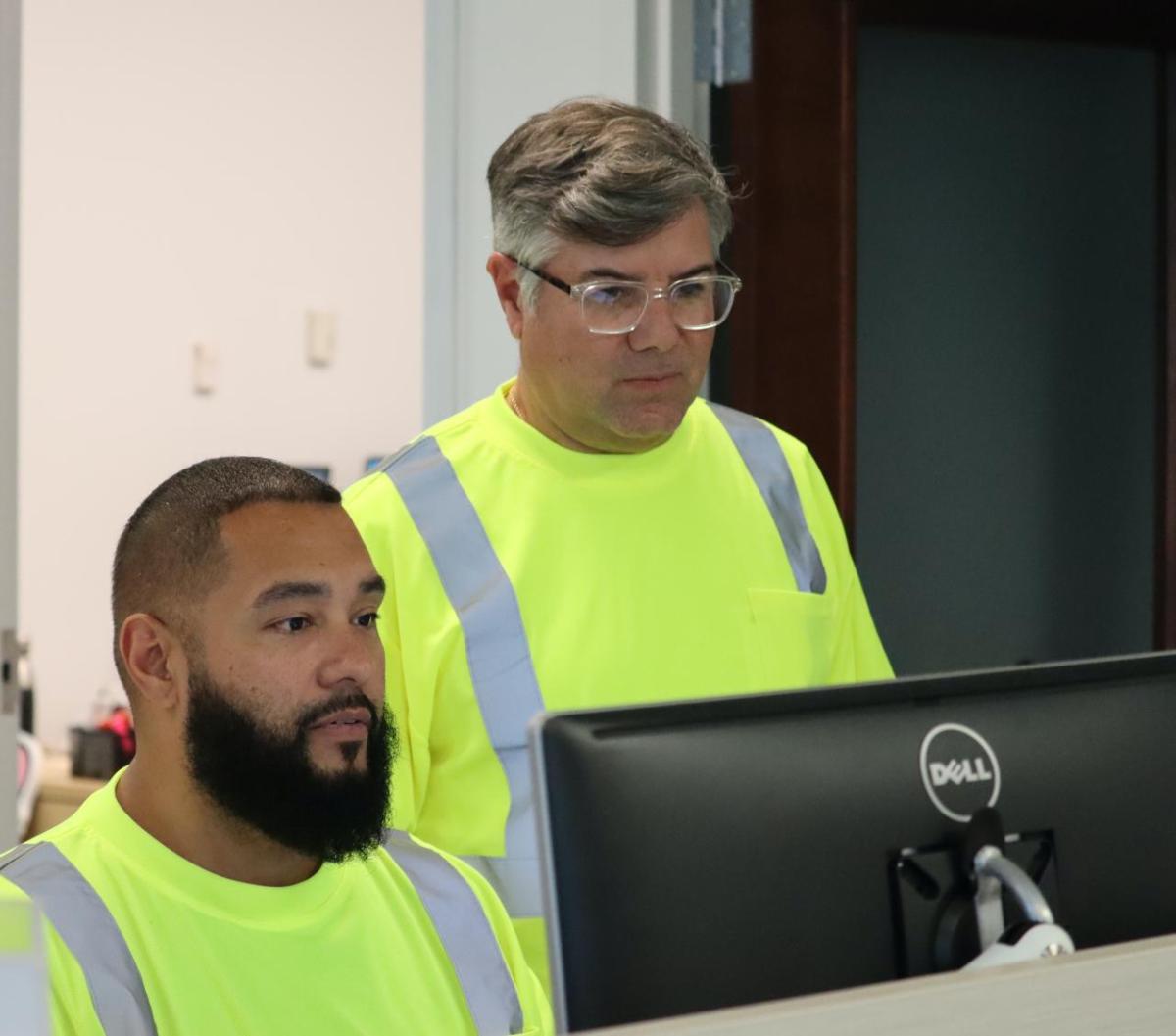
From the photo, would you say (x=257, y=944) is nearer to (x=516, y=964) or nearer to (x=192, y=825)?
(x=192, y=825)

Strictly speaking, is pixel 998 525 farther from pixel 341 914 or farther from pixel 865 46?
pixel 341 914

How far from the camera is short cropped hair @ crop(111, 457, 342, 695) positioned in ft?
4.71

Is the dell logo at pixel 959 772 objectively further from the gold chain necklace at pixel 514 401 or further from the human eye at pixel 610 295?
the gold chain necklace at pixel 514 401

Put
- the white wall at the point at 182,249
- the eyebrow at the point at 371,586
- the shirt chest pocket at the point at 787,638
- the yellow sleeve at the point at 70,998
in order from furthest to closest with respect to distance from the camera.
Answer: the white wall at the point at 182,249, the shirt chest pocket at the point at 787,638, the eyebrow at the point at 371,586, the yellow sleeve at the point at 70,998

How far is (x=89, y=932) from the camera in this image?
129 centimetres

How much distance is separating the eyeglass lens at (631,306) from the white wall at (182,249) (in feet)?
11.9

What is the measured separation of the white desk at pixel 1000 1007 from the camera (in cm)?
81

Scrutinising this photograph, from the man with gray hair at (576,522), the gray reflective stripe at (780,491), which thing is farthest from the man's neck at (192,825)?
the gray reflective stripe at (780,491)

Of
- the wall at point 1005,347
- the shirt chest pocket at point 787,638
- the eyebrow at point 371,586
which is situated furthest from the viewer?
the wall at point 1005,347

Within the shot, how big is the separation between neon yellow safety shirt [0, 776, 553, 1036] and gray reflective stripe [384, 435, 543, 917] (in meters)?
0.16

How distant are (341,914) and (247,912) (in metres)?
0.08

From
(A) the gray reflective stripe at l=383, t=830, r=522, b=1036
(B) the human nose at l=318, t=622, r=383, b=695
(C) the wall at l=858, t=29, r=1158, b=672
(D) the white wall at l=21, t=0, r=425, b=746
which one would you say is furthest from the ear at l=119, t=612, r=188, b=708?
(D) the white wall at l=21, t=0, r=425, b=746

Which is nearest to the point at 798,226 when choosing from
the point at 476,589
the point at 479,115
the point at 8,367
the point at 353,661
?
the point at 479,115

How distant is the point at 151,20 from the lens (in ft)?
16.8
